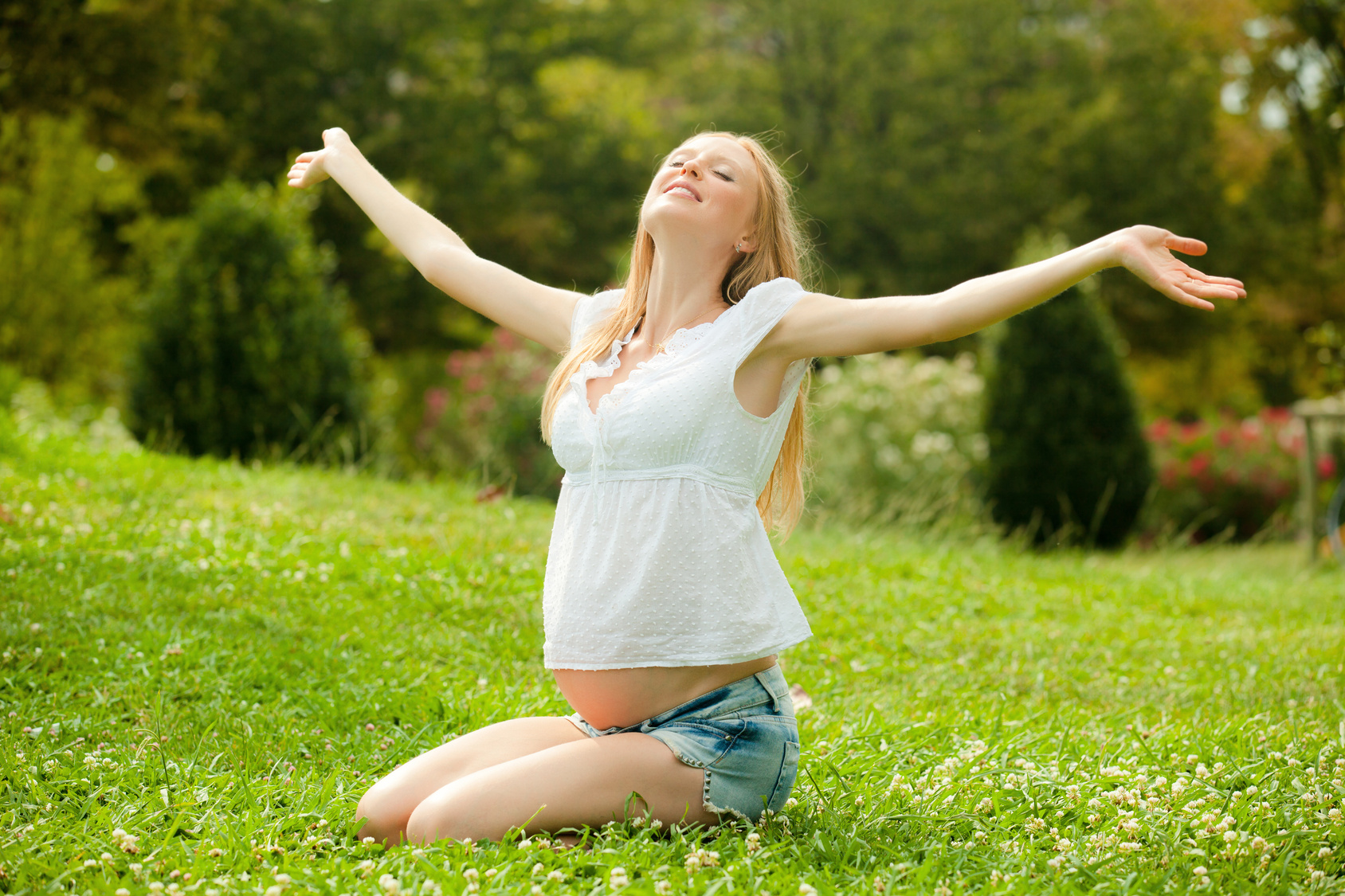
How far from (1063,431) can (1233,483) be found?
371cm

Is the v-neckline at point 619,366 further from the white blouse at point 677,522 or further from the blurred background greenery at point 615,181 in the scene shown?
the blurred background greenery at point 615,181

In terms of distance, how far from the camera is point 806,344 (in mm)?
2273

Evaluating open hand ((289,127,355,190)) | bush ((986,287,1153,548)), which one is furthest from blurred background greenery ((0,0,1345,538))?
open hand ((289,127,355,190))

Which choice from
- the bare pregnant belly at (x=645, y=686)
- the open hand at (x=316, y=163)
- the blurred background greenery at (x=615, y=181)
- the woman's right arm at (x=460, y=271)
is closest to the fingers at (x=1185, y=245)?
the bare pregnant belly at (x=645, y=686)

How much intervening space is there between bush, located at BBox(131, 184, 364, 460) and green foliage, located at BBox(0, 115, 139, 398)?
3.80 meters

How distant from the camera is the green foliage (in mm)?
10633

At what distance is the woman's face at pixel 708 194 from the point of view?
2416 mm

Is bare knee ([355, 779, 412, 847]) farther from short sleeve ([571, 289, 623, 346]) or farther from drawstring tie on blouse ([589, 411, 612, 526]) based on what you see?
short sleeve ([571, 289, 623, 346])

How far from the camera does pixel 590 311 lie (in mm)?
2709

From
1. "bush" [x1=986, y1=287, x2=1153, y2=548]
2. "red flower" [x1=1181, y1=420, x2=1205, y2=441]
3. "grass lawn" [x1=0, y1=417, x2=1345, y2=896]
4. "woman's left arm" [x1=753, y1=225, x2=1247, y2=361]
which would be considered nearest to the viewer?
"woman's left arm" [x1=753, y1=225, x2=1247, y2=361]

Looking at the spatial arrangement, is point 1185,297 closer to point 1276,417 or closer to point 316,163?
point 316,163

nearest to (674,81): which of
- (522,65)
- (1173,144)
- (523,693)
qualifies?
(522,65)

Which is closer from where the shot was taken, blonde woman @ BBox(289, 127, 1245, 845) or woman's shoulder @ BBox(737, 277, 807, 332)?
blonde woman @ BBox(289, 127, 1245, 845)

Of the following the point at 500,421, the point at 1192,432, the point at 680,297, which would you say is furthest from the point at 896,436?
the point at 680,297
